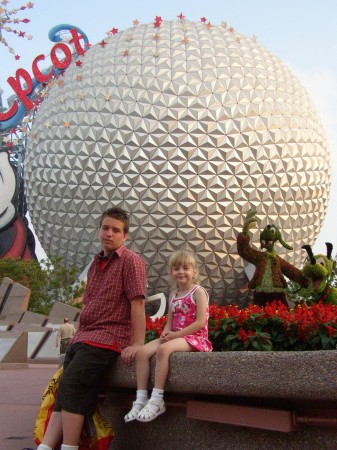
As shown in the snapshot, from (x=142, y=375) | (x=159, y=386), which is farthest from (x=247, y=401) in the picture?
(x=142, y=375)

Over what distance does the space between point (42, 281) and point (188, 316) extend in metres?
25.5

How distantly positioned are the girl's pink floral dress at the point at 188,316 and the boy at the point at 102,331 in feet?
0.96

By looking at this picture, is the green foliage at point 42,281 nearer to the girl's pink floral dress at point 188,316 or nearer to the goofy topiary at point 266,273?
the goofy topiary at point 266,273

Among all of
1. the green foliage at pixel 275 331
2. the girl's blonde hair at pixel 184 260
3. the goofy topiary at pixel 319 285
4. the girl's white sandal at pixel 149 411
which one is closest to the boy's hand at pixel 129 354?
the girl's white sandal at pixel 149 411

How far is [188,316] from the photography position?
4395 millimetres

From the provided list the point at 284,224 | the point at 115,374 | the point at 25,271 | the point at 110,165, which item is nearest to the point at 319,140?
the point at 284,224

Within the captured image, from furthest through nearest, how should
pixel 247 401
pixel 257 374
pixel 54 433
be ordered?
pixel 54 433 → pixel 247 401 → pixel 257 374

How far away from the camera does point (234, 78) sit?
24484mm

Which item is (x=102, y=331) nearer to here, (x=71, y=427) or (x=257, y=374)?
(x=71, y=427)

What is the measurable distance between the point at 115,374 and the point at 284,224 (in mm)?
21237

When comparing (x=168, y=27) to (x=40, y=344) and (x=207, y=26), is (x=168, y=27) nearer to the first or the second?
(x=207, y=26)

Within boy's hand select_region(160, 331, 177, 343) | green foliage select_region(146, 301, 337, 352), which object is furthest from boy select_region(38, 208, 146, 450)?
green foliage select_region(146, 301, 337, 352)

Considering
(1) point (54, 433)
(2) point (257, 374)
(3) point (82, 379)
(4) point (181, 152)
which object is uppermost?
(4) point (181, 152)

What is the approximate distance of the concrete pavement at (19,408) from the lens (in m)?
5.01
